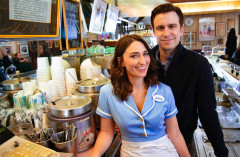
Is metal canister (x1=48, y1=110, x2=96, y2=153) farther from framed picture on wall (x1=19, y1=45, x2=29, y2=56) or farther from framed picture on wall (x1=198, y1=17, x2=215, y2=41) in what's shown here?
framed picture on wall (x1=198, y1=17, x2=215, y2=41)

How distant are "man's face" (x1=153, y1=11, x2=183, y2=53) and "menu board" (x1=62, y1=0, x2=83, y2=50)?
1043 millimetres

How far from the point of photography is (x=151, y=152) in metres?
1.22

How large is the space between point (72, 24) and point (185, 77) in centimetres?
144

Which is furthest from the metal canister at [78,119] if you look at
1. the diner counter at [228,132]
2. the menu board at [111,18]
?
the menu board at [111,18]

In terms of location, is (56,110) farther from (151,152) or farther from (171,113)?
(171,113)

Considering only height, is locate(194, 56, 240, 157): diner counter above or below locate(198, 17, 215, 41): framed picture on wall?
below

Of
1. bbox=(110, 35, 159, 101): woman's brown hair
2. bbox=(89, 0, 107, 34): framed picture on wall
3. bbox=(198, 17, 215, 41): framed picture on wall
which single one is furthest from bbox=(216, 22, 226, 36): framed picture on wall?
bbox=(110, 35, 159, 101): woman's brown hair

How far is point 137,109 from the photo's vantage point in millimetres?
1251

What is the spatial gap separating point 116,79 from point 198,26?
28.8ft

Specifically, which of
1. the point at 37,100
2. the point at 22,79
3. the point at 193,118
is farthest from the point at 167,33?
the point at 22,79

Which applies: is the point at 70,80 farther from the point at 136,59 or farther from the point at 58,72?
the point at 136,59

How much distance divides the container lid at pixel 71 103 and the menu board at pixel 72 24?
0.83 meters

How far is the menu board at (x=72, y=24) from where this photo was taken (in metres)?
2.02

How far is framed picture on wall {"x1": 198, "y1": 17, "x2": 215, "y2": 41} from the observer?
8719 mm
